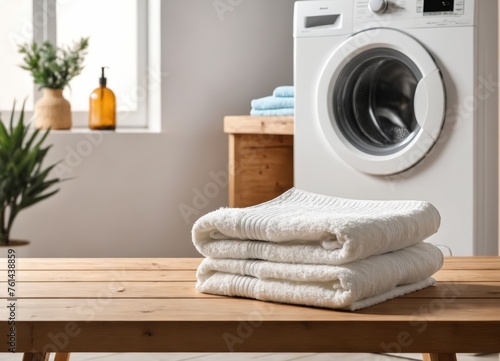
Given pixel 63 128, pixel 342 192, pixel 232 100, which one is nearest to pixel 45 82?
pixel 63 128

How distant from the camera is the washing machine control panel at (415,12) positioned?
2084 millimetres

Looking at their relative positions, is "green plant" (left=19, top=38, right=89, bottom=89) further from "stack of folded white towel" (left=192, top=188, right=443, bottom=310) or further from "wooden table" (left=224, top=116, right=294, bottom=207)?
"stack of folded white towel" (left=192, top=188, right=443, bottom=310)

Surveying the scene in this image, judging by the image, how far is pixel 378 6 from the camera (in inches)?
85.9

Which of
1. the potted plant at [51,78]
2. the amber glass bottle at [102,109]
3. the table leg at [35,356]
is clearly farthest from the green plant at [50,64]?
the table leg at [35,356]

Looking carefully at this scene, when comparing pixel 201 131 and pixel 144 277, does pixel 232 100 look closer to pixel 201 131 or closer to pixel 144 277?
pixel 201 131

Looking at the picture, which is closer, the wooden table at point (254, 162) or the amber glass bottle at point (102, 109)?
Answer: the wooden table at point (254, 162)

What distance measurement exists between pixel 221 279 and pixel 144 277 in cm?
16

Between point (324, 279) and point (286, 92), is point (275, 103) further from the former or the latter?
point (324, 279)

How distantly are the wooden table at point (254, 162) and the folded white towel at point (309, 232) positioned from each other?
1502 mm

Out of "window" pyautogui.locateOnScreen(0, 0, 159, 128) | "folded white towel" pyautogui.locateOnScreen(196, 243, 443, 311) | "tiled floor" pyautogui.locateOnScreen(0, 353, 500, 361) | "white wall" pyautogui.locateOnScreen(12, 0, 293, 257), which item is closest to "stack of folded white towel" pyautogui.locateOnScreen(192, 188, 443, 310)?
"folded white towel" pyautogui.locateOnScreen(196, 243, 443, 311)

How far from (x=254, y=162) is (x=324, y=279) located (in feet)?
5.99

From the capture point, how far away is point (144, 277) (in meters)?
1.10

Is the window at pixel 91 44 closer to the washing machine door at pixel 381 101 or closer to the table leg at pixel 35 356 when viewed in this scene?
the washing machine door at pixel 381 101

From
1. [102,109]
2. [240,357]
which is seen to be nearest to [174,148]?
[102,109]
